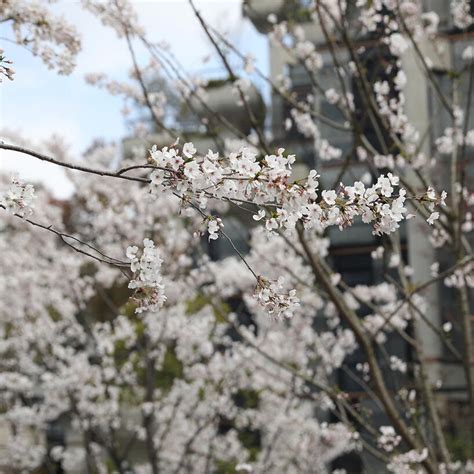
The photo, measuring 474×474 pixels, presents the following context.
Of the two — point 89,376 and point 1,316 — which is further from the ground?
point 1,316

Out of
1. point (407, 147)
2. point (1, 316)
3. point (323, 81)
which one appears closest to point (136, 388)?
point (1, 316)

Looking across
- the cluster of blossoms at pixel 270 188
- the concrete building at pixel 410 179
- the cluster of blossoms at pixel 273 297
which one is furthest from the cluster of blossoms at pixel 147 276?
the concrete building at pixel 410 179

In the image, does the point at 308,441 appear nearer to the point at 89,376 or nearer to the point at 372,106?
the point at 89,376

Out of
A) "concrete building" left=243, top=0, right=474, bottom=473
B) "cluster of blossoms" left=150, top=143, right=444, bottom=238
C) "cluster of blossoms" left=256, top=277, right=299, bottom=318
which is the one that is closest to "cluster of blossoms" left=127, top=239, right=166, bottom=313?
"cluster of blossoms" left=150, top=143, right=444, bottom=238

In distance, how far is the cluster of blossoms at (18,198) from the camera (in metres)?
2.54

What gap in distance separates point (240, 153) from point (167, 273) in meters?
7.62

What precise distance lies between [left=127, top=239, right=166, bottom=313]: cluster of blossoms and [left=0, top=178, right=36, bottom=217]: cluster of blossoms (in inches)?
17.4

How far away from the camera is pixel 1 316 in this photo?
511 inches

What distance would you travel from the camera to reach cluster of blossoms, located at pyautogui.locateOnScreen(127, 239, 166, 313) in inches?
95.7

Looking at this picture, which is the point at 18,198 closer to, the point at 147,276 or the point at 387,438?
the point at 147,276

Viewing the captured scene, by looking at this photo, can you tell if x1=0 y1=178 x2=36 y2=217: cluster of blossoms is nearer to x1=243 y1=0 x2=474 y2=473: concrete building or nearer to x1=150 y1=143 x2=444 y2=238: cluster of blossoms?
x1=150 y1=143 x2=444 y2=238: cluster of blossoms

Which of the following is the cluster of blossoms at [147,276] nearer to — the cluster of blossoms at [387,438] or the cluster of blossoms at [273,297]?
the cluster of blossoms at [273,297]

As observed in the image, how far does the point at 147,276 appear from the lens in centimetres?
246

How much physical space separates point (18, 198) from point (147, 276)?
0.57 m
